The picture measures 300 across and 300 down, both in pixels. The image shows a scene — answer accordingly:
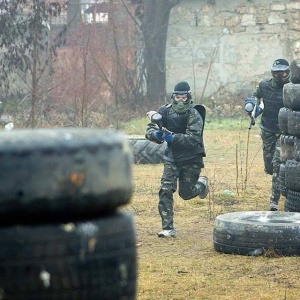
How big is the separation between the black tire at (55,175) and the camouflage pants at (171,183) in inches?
256

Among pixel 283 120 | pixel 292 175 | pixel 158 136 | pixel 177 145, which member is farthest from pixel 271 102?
pixel 158 136

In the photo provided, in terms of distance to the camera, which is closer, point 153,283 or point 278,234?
point 153,283

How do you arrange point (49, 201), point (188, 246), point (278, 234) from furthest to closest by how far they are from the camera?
point (188, 246), point (278, 234), point (49, 201)

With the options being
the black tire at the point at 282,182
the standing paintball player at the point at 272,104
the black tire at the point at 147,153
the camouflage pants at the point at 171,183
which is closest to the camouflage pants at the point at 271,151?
the standing paintball player at the point at 272,104

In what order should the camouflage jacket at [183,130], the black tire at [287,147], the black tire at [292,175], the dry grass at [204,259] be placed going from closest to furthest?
the dry grass at [204,259]
the camouflage jacket at [183,130]
the black tire at [292,175]
the black tire at [287,147]

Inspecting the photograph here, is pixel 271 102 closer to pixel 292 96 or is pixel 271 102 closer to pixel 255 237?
pixel 292 96

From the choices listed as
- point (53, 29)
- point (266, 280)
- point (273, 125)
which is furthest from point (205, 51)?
point (266, 280)

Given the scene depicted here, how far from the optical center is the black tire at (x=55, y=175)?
3.38m

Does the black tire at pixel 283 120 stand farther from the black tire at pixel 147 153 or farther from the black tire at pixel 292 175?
the black tire at pixel 147 153

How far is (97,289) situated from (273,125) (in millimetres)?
9124

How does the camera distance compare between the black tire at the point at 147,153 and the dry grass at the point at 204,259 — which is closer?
the dry grass at the point at 204,259

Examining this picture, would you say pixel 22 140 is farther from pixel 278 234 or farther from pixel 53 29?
pixel 53 29

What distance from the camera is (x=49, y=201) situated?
3.40m

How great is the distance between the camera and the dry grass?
738cm
